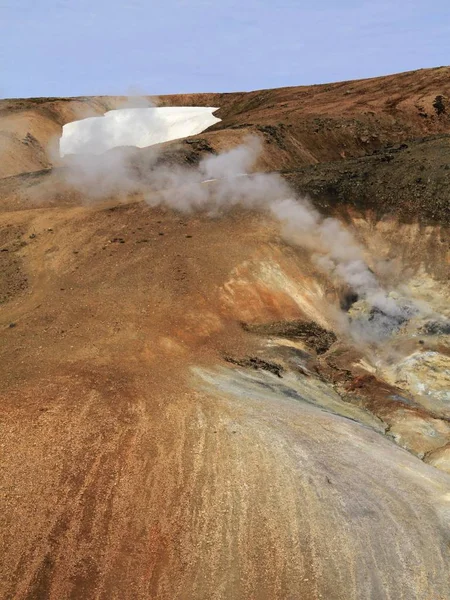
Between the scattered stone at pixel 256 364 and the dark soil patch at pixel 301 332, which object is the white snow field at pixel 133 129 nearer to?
the dark soil patch at pixel 301 332

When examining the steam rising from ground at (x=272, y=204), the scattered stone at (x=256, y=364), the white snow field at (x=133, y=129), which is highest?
the white snow field at (x=133, y=129)

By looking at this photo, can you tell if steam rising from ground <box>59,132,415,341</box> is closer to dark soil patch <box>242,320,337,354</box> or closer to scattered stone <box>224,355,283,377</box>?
dark soil patch <box>242,320,337,354</box>

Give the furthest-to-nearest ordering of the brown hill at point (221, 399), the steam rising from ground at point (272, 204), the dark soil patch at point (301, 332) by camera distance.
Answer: the steam rising from ground at point (272, 204) → the dark soil patch at point (301, 332) → the brown hill at point (221, 399)

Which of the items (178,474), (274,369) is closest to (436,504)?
(178,474)

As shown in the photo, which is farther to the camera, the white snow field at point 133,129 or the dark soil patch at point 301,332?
the white snow field at point 133,129

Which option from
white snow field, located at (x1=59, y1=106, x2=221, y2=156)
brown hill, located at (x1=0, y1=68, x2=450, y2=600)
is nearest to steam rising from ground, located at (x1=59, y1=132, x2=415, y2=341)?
brown hill, located at (x1=0, y1=68, x2=450, y2=600)

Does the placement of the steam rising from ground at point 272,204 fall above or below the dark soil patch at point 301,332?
above

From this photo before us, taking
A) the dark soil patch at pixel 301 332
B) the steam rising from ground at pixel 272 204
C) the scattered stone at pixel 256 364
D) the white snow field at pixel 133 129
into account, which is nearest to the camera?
the scattered stone at pixel 256 364

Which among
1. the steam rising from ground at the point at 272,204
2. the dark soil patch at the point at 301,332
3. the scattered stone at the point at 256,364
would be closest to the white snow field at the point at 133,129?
the steam rising from ground at the point at 272,204
